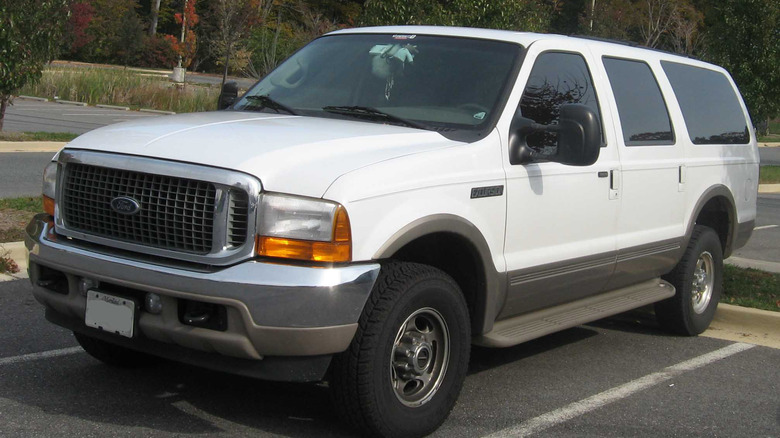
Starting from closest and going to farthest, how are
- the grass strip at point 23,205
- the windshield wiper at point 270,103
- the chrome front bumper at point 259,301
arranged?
the chrome front bumper at point 259,301
the windshield wiper at point 270,103
the grass strip at point 23,205

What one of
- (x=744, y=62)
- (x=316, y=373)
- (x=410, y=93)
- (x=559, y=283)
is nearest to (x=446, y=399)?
(x=316, y=373)

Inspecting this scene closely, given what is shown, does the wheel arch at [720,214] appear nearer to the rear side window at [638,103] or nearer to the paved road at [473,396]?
the rear side window at [638,103]

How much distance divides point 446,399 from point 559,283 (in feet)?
3.86

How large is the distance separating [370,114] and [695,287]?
326 centimetres

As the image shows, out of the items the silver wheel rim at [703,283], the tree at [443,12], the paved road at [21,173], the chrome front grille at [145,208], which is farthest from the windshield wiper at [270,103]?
the tree at [443,12]

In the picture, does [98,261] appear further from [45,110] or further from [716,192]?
[45,110]

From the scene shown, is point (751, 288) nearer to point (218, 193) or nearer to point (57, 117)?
point (218, 193)

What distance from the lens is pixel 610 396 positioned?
18.4 feet

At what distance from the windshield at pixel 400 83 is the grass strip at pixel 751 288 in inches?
139

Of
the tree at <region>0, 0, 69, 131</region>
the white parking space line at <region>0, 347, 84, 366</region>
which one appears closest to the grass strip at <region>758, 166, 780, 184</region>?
the tree at <region>0, 0, 69, 131</region>

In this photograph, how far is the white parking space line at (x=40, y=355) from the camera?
18.1 feet

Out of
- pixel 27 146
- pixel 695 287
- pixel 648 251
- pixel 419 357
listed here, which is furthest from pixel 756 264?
pixel 27 146

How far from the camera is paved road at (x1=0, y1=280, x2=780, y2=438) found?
15.5 ft

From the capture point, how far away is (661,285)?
6.81 m
